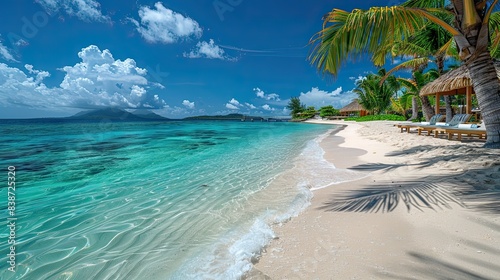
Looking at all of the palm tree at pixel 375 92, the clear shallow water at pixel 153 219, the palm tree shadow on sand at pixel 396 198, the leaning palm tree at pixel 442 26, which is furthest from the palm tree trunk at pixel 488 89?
the palm tree at pixel 375 92

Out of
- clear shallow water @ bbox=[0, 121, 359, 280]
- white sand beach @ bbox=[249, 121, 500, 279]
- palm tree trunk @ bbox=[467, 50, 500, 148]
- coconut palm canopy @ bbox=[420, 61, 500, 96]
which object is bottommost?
clear shallow water @ bbox=[0, 121, 359, 280]

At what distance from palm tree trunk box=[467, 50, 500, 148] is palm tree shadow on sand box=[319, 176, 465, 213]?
2.43m

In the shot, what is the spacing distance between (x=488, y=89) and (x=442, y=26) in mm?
1685

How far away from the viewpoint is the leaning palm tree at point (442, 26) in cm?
418

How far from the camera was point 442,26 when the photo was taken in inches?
183

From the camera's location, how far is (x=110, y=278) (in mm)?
2256

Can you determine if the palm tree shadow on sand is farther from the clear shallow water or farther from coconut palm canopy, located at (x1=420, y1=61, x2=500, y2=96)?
coconut palm canopy, located at (x1=420, y1=61, x2=500, y2=96)

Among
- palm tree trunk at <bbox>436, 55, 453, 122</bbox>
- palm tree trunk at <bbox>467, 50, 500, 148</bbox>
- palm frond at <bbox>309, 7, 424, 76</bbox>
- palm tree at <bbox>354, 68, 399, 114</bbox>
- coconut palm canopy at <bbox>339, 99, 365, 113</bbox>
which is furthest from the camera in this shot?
coconut palm canopy at <bbox>339, 99, 365, 113</bbox>

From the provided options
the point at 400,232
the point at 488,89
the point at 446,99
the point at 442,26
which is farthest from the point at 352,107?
the point at 400,232

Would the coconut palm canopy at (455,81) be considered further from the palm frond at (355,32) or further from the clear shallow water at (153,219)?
the clear shallow water at (153,219)

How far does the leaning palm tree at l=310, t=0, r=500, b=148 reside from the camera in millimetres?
4176

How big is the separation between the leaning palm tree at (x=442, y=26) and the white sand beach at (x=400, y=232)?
1605 mm

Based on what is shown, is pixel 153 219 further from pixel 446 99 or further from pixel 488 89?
pixel 446 99

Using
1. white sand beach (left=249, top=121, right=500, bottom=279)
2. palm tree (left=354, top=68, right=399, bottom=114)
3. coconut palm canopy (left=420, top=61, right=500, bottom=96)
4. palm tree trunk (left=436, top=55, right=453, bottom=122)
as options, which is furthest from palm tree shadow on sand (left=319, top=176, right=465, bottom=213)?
palm tree (left=354, top=68, right=399, bottom=114)
